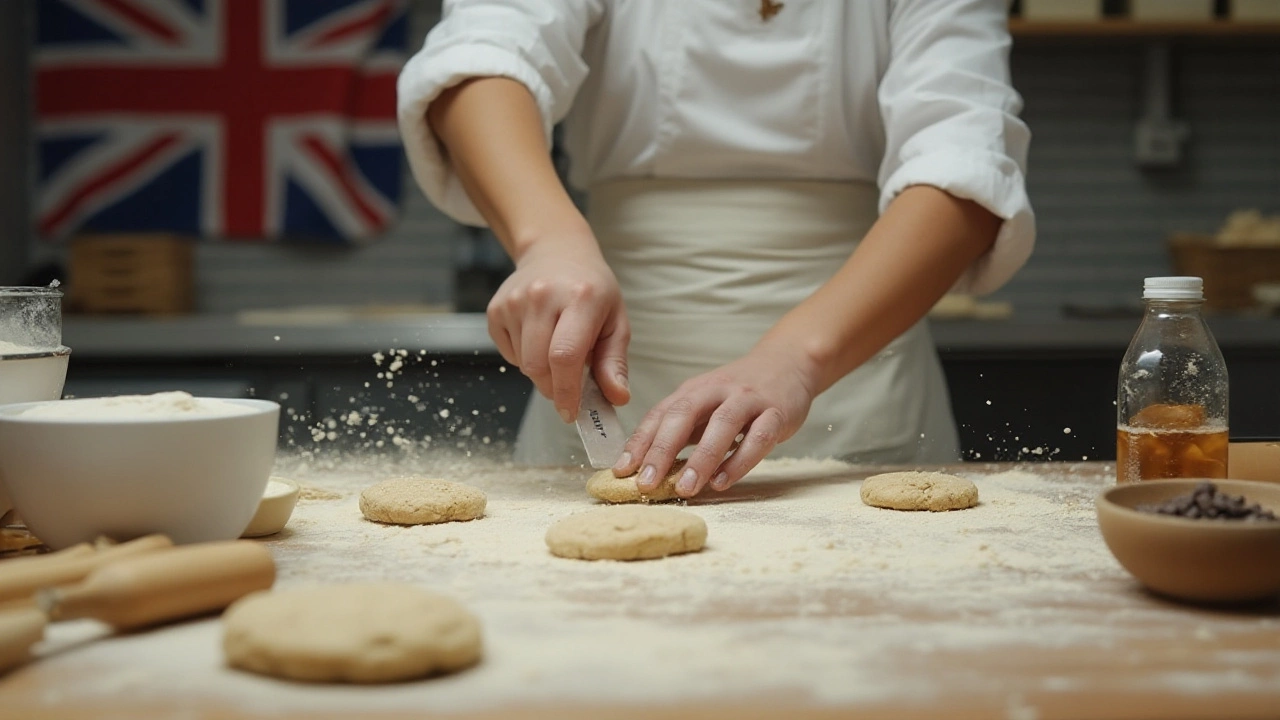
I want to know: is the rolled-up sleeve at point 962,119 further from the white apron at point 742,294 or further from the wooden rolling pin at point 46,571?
the wooden rolling pin at point 46,571

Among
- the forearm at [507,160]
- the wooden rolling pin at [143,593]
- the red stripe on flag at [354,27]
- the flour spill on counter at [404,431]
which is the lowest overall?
the flour spill on counter at [404,431]

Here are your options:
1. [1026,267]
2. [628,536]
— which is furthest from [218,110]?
[628,536]

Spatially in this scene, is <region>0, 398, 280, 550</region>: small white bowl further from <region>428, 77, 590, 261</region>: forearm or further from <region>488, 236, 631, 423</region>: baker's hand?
<region>428, 77, 590, 261</region>: forearm

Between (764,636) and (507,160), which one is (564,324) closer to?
(507,160)

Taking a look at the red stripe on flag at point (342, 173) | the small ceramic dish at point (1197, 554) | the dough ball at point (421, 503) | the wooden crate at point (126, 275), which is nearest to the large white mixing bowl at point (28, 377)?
the dough ball at point (421, 503)

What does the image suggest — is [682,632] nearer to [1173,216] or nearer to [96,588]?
[96,588]

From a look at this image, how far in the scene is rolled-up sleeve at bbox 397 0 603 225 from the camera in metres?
1.69

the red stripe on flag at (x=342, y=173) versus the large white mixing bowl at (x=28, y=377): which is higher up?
the red stripe on flag at (x=342, y=173)

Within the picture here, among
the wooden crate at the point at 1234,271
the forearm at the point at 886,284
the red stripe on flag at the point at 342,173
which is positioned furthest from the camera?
the red stripe on flag at the point at 342,173

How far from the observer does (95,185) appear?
13.4 ft

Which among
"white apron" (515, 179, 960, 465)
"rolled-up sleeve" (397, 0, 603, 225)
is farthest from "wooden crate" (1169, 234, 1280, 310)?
"rolled-up sleeve" (397, 0, 603, 225)

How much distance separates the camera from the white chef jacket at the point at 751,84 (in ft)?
5.60

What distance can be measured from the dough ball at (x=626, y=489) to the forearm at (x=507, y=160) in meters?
0.33

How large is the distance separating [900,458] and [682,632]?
1.17 meters
